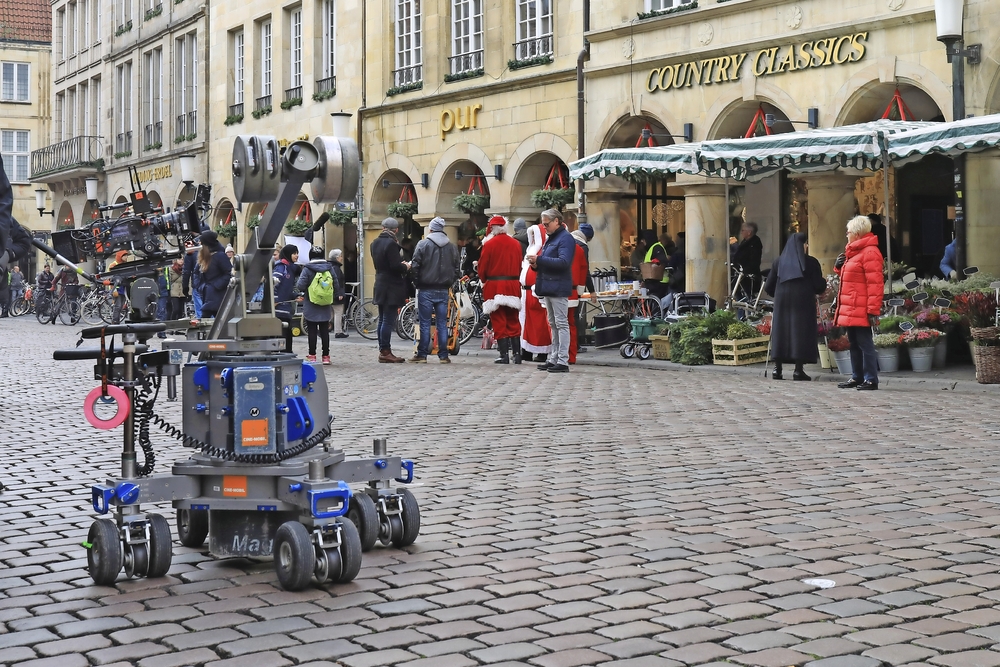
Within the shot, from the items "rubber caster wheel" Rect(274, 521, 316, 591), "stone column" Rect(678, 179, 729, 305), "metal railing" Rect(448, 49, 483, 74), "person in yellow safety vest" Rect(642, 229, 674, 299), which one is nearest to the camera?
"rubber caster wheel" Rect(274, 521, 316, 591)

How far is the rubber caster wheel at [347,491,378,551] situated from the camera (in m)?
5.57

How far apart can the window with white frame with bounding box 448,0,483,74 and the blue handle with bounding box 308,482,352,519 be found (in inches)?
879

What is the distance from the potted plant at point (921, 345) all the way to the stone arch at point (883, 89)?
3.60m

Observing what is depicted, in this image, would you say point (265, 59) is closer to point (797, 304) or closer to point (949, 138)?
point (797, 304)

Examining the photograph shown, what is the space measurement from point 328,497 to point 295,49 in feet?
99.7

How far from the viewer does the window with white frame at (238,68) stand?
37.2 m

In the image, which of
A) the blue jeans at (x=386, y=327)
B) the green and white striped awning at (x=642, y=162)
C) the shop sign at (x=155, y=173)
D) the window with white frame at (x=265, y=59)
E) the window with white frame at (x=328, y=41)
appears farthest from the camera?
the shop sign at (x=155, y=173)

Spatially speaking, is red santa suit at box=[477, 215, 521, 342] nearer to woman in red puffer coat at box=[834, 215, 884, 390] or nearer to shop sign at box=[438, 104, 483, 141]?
woman in red puffer coat at box=[834, 215, 884, 390]

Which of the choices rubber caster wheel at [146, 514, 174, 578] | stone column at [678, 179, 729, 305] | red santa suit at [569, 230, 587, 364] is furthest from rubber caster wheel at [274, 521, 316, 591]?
stone column at [678, 179, 729, 305]

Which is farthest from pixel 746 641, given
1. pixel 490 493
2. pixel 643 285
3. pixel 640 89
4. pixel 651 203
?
pixel 651 203

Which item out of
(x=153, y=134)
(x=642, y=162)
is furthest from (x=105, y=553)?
(x=153, y=134)

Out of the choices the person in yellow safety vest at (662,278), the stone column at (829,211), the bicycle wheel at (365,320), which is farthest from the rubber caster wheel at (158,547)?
the bicycle wheel at (365,320)

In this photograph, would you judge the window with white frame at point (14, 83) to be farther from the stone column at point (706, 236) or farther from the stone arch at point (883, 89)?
the stone arch at point (883, 89)

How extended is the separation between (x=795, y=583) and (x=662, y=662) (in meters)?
1.14
